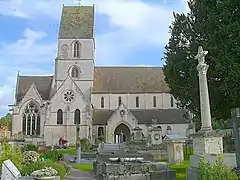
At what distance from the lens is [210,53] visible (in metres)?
16.2

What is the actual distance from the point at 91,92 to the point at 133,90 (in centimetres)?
716

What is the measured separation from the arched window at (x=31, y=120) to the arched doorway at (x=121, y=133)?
1219 centimetres

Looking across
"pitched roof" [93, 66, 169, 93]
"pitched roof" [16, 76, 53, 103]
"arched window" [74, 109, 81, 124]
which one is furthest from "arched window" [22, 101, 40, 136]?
"pitched roof" [93, 66, 169, 93]

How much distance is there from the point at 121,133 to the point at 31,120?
46.4 ft

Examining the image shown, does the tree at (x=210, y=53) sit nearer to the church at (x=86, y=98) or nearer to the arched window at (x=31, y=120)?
the church at (x=86, y=98)

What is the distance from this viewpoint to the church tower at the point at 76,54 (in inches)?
2181

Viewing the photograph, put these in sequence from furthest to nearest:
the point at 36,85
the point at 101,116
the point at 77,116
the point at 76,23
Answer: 1. the point at 76,23
2. the point at 36,85
3. the point at 101,116
4. the point at 77,116

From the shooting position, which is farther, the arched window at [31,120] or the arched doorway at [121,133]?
the arched window at [31,120]

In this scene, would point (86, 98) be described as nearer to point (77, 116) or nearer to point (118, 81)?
point (77, 116)

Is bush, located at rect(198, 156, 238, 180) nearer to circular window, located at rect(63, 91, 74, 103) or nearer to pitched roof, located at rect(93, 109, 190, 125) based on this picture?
pitched roof, located at rect(93, 109, 190, 125)

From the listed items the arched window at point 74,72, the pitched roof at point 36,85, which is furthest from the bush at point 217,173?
the arched window at point 74,72

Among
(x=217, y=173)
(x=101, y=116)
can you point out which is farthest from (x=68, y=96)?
(x=217, y=173)

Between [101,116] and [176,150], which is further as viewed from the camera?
[101,116]

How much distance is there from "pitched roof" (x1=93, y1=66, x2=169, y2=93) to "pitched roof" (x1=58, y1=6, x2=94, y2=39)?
24.2 feet
